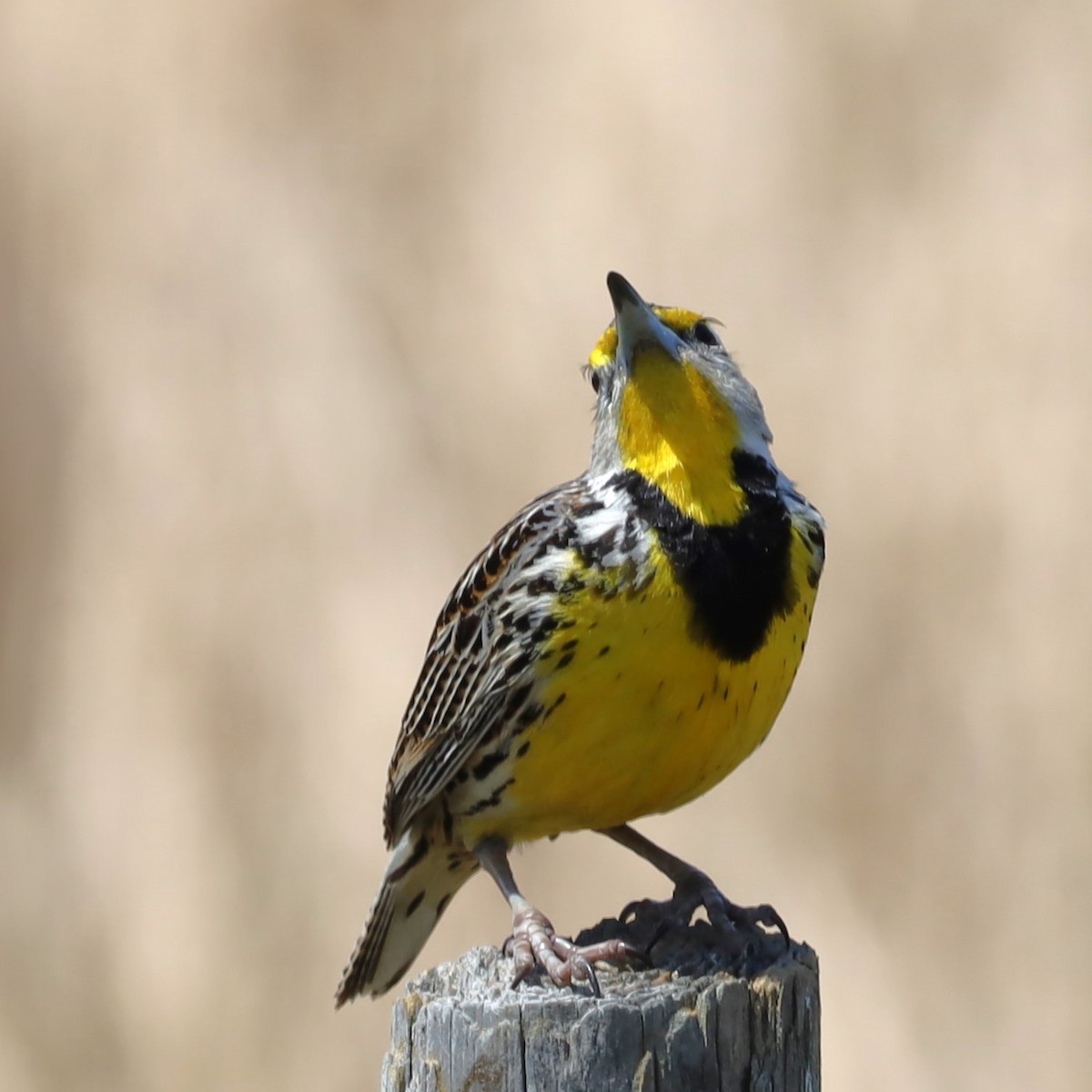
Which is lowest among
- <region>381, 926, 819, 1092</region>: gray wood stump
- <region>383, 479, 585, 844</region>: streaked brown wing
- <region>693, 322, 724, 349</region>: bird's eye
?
<region>381, 926, 819, 1092</region>: gray wood stump

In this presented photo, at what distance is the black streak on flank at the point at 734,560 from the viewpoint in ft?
7.66

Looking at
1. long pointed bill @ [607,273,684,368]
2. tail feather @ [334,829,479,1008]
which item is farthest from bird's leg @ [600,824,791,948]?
long pointed bill @ [607,273,684,368]

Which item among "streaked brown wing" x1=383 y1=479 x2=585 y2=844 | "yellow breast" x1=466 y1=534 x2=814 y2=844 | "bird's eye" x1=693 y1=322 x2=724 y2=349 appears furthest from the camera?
"bird's eye" x1=693 y1=322 x2=724 y2=349

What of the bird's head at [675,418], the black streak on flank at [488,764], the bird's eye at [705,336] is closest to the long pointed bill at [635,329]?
the bird's head at [675,418]

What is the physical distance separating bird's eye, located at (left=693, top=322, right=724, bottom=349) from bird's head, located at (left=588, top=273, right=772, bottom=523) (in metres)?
0.06

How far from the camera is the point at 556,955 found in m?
2.17

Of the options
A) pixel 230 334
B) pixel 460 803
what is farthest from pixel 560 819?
pixel 230 334

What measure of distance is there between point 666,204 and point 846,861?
5.51ft

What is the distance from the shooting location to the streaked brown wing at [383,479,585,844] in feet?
7.97

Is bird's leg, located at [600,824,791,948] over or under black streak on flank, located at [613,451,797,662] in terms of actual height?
under

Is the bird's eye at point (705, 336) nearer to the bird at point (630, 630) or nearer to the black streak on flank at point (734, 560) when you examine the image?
the bird at point (630, 630)

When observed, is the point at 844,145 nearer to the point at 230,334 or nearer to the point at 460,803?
the point at 230,334

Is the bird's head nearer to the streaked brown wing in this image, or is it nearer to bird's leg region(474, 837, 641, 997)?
the streaked brown wing

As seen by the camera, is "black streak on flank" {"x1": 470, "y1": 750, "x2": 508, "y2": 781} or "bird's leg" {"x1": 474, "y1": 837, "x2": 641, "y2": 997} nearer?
"bird's leg" {"x1": 474, "y1": 837, "x2": 641, "y2": 997}
